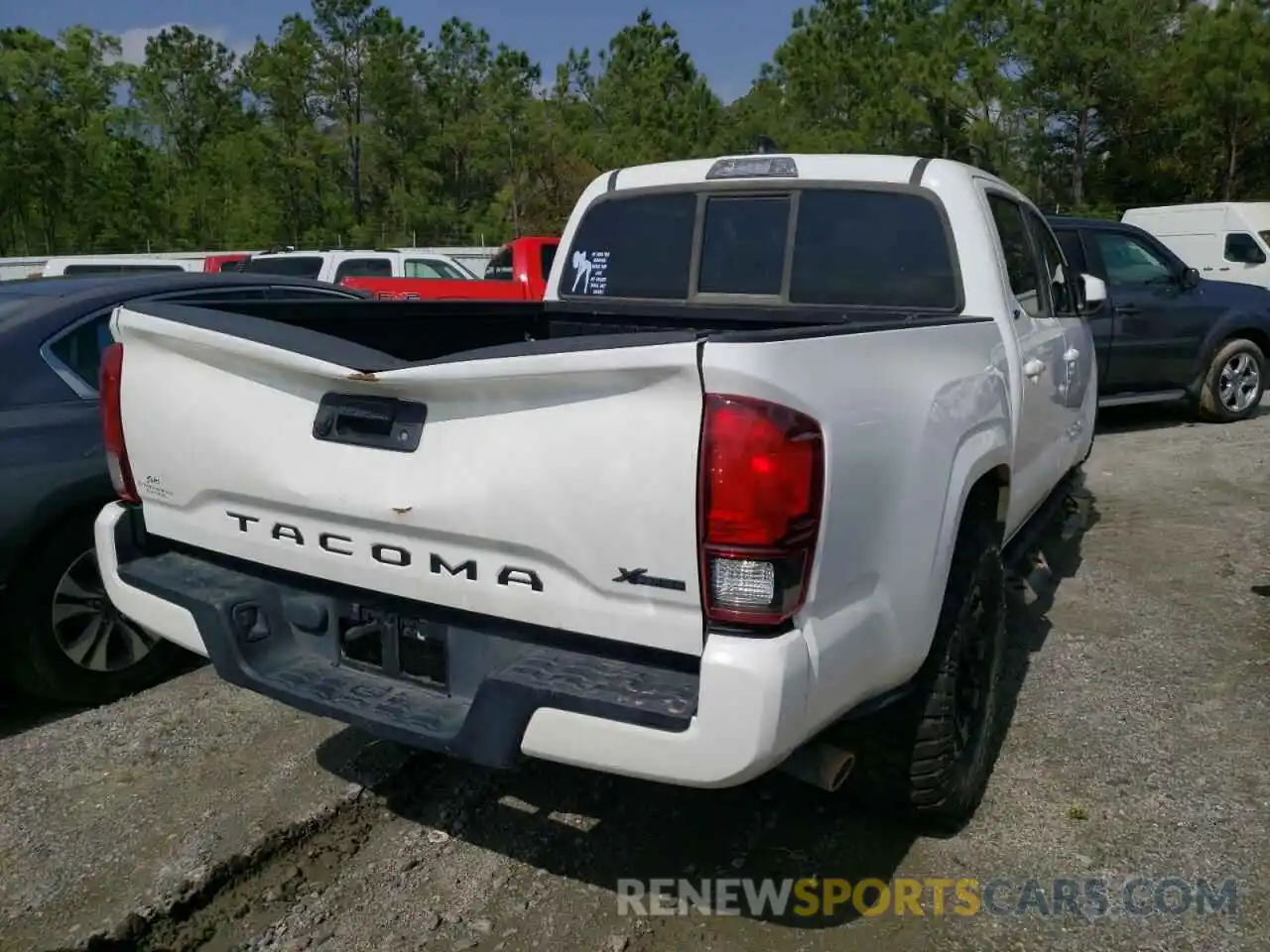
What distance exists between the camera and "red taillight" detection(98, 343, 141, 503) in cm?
306

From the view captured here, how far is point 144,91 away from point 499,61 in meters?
12.8

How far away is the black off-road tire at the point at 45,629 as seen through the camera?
379 cm

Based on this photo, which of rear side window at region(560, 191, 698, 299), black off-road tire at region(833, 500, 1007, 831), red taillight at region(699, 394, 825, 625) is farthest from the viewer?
rear side window at region(560, 191, 698, 299)

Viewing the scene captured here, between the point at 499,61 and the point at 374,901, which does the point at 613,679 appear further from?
the point at 499,61

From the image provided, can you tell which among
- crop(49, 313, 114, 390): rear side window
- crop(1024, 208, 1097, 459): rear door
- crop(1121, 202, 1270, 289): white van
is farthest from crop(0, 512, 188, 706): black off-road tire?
crop(1121, 202, 1270, 289): white van

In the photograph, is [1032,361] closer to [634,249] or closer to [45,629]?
[634,249]

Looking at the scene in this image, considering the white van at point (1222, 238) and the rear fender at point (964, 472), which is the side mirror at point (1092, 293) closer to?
the rear fender at point (964, 472)

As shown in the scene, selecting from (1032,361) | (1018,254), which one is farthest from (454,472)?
(1018,254)

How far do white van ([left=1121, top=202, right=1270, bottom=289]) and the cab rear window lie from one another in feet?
47.5

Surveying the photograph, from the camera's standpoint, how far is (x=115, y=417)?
3094 mm

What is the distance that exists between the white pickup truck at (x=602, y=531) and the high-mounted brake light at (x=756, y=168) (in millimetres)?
731

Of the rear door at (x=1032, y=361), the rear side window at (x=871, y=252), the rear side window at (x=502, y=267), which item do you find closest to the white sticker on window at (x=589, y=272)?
the rear side window at (x=871, y=252)

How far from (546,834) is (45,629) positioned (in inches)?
79.1

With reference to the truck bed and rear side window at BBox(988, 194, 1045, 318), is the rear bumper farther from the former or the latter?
rear side window at BBox(988, 194, 1045, 318)
